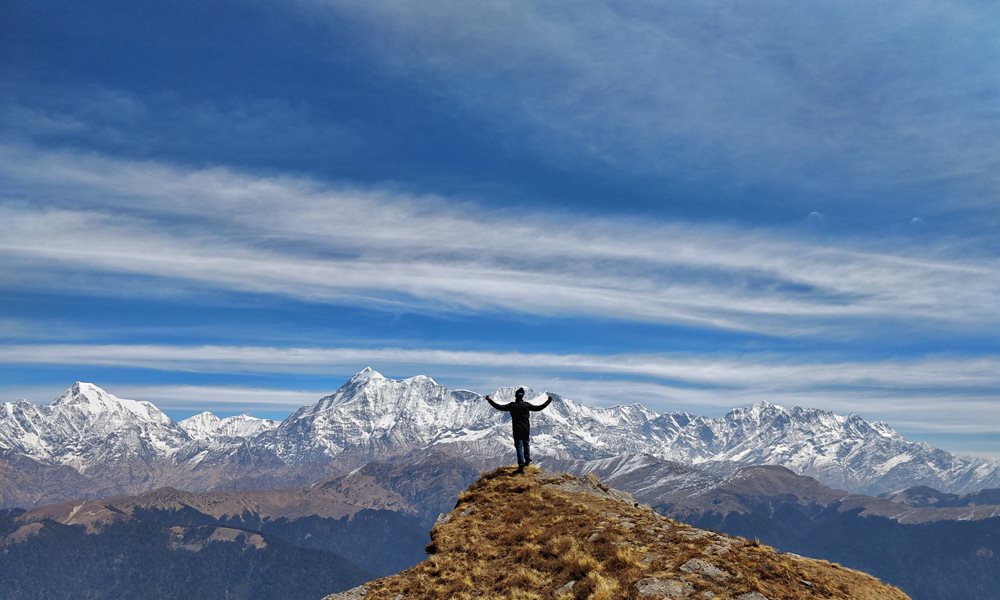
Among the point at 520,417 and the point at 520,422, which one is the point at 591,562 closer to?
the point at 520,422

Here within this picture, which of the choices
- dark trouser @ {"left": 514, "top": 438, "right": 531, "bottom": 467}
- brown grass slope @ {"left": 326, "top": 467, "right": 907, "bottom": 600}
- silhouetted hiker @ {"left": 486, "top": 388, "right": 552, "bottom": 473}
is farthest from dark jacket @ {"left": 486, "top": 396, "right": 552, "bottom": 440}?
brown grass slope @ {"left": 326, "top": 467, "right": 907, "bottom": 600}

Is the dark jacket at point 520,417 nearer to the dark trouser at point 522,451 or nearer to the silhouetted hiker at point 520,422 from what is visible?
the silhouetted hiker at point 520,422

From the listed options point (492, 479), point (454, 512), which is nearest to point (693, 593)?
point (454, 512)

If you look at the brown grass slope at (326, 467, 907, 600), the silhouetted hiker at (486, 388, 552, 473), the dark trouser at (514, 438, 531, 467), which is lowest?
the brown grass slope at (326, 467, 907, 600)

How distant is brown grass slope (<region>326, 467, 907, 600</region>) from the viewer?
22.8m

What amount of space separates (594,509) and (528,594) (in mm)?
9650

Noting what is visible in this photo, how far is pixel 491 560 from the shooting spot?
29.6m

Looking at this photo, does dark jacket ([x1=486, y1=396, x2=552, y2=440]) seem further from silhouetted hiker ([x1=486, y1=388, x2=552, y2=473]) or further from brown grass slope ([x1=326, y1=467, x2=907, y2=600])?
brown grass slope ([x1=326, y1=467, x2=907, y2=600])

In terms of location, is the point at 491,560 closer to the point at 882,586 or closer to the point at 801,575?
the point at 801,575

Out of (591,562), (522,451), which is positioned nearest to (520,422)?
(522,451)

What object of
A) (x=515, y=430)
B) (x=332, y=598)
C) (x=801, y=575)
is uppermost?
(x=515, y=430)

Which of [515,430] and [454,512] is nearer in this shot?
[454,512]

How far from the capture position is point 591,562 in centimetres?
2561

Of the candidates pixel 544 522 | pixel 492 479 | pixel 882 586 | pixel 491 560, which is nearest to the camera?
pixel 882 586
